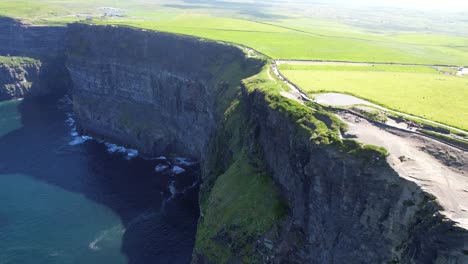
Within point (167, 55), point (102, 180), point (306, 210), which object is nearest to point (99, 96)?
point (167, 55)

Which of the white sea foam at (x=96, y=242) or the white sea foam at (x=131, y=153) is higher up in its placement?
the white sea foam at (x=131, y=153)

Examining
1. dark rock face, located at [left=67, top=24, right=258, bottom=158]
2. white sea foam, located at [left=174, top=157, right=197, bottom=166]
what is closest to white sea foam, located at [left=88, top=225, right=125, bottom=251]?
dark rock face, located at [left=67, top=24, right=258, bottom=158]

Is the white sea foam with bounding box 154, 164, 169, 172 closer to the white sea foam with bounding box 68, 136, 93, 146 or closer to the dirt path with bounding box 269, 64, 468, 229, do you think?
the white sea foam with bounding box 68, 136, 93, 146

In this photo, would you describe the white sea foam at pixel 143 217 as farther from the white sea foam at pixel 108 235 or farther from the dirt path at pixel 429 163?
the dirt path at pixel 429 163

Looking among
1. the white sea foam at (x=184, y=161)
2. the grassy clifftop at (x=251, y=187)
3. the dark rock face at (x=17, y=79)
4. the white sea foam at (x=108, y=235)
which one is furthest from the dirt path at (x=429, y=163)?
the dark rock face at (x=17, y=79)

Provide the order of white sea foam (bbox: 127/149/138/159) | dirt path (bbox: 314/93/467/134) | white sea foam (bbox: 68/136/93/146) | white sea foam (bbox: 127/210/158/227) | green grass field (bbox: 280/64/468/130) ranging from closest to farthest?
green grass field (bbox: 280/64/468/130)
dirt path (bbox: 314/93/467/134)
white sea foam (bbox: 127/210/158/227)
white sea foam (bbox: 127/149/138/159)
white sea foam (bbox: 68/136/93/146)
